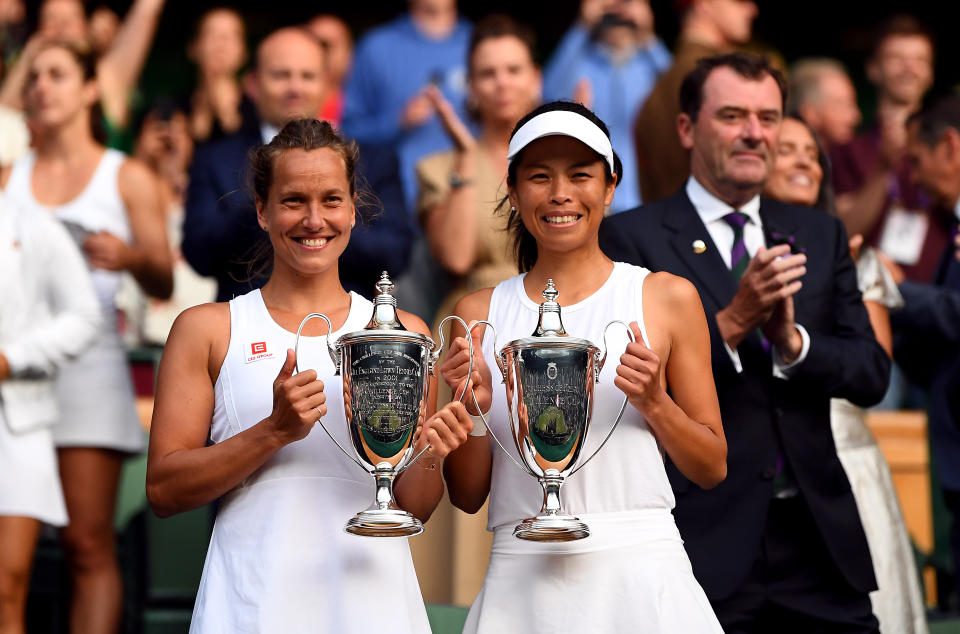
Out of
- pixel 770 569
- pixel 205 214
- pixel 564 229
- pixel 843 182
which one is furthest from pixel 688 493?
pixel 843 182

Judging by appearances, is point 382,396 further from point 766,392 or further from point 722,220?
point 722,220

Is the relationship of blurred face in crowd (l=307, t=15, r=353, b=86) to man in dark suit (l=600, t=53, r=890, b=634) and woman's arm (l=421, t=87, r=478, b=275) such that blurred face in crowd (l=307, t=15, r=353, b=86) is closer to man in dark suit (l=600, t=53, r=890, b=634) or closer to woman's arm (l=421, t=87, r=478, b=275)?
woman's arm (l=421, t=87, r=478, b=275)

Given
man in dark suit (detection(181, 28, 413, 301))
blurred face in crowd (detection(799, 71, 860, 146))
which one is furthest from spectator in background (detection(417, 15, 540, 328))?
blurred face in crowd (detection(799, 71, 860, 146))

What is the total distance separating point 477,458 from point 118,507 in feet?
8.79

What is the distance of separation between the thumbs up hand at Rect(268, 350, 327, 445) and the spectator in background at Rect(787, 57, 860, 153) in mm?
5345

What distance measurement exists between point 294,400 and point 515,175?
2.50 feet

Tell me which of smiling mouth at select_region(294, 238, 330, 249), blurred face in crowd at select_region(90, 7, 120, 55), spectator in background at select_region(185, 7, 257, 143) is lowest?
smiling mouth at select_region(294, 238, 330, 249)

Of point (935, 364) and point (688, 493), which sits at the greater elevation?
point (935, 364)

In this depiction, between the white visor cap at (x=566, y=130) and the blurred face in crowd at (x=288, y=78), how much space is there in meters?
1.92

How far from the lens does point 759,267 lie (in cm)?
330

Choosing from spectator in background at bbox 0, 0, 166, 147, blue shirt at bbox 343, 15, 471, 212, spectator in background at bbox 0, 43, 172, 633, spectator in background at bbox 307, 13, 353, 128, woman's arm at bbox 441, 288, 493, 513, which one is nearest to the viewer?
woman's arm at bbox 441, 288, 493, 513

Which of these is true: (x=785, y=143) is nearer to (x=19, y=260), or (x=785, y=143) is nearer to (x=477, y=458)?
(x=477, y=458)

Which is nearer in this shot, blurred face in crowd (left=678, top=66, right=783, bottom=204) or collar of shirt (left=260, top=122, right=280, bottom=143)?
blurred face in crowd (left=678, top=66, right=783, bottom=204)

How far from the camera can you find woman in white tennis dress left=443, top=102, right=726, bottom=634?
2.73m
